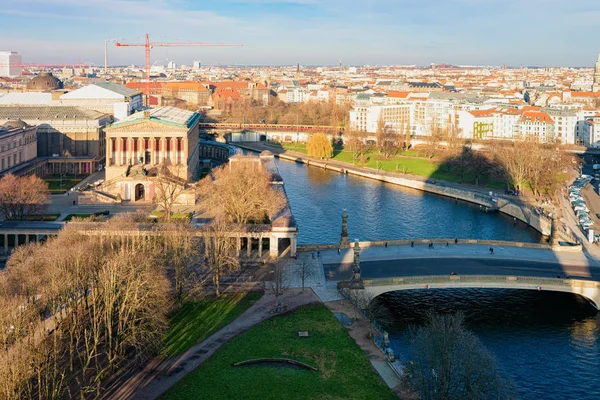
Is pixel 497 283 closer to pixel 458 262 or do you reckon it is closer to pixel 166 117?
pixel 458 262

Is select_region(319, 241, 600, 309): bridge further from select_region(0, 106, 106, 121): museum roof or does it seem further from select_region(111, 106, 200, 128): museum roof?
select_region(0, 106, 106, 121): museum roof

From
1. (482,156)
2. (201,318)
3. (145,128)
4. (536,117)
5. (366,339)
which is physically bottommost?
(366,339)

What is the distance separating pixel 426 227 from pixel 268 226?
1897 centimetres

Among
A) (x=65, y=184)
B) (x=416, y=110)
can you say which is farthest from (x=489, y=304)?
(x=416, y=110)

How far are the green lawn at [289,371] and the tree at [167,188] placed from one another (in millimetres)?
24205

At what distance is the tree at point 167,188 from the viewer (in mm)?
57291

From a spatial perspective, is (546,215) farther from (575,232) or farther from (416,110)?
(416,110)

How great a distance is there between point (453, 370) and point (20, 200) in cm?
3625

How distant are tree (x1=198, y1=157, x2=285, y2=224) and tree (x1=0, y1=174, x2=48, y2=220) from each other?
40.1 feet

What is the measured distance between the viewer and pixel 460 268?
42.6 meters

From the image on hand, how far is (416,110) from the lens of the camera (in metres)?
137

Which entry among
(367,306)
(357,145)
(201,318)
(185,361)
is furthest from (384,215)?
(357,145)

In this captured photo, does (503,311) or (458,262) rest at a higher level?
(458,262)

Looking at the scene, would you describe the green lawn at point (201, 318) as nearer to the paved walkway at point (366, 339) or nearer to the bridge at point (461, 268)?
the paved walkway at point (366, 339)
